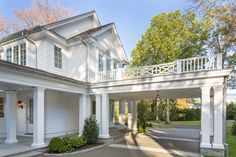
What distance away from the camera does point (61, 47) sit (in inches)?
491

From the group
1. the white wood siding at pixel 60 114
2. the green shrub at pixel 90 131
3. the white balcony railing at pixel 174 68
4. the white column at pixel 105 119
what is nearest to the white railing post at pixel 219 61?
the white balcony railing at pixel 174 68

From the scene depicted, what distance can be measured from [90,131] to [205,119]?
584cm

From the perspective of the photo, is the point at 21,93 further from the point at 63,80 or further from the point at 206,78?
the point at 206,78

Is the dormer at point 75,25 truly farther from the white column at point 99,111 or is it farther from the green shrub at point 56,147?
the green shrub at point 56,147

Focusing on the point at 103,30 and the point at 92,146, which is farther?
the point at 103,30

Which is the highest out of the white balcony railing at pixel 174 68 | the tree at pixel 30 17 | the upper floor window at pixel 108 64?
the tree at pixel 30 17

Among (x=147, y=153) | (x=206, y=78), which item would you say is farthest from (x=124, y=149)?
(x=206, y=78)

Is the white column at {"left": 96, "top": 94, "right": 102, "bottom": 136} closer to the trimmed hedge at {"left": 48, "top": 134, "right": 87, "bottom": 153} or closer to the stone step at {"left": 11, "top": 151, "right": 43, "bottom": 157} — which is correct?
the trimmed hedge at {"left": 48, "top": 134, "right": 87, "bottom": 153}

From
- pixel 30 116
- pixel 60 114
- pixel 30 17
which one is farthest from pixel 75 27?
pixel 30 17

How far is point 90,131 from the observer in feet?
33.0

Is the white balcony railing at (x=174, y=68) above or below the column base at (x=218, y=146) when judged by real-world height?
above

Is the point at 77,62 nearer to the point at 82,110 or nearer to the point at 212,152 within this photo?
the point at 82,110

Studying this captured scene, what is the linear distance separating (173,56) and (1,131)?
16647mm

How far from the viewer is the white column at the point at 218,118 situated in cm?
768
